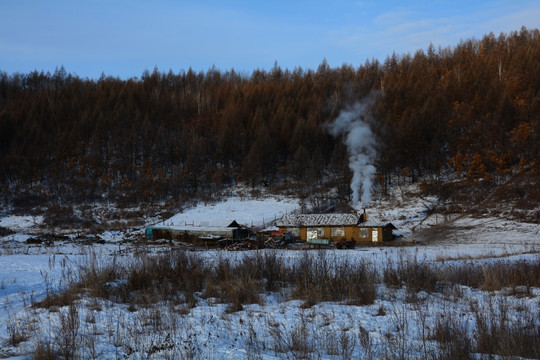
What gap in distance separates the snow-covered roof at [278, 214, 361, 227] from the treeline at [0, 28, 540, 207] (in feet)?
44.6

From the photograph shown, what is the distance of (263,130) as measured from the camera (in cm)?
5981

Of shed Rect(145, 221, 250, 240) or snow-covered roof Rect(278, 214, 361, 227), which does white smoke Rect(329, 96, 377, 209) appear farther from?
shed Rect(145, 221, 250, 240)

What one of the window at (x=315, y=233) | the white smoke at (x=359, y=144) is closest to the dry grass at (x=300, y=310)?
the window at (x=315, y=233)

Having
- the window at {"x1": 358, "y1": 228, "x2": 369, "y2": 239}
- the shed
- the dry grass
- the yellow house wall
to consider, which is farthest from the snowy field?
the window at {"x1": 358, "y1": 228, "x2": 369, "y2": 239}

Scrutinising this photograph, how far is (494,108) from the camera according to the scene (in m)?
55.5

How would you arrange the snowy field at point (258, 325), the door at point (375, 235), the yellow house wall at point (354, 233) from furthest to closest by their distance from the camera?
the door at point (375, 235), the yellow house wall at point (354, 233), the snowy field at point (258, 325)

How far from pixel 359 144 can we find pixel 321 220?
74.1 ft

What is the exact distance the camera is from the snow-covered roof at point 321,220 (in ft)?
112

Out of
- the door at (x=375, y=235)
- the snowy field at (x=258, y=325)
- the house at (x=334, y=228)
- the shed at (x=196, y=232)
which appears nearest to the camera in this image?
the snowy field at (x=258, y=325)

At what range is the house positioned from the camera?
3269cm

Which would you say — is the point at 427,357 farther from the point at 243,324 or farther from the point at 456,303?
the point at 456,303

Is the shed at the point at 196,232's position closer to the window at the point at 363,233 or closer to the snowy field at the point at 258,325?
the window at the point at 363,233

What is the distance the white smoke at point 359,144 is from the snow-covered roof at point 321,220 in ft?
28.5

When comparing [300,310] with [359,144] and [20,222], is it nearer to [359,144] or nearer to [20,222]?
[20,222]
